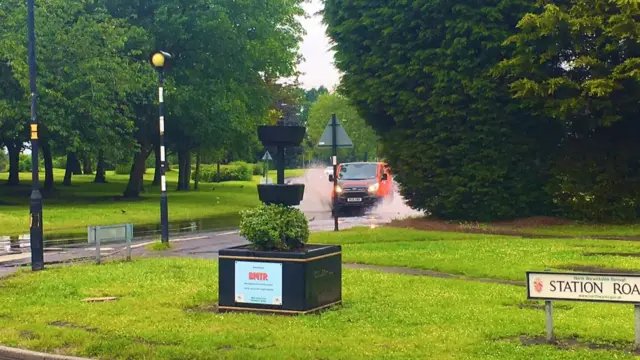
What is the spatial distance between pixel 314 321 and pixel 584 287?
10.2 ft

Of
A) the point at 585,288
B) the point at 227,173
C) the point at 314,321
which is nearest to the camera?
the point at 585,288

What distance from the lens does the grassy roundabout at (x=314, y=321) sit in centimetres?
773

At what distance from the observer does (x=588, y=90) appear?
21.4 metres

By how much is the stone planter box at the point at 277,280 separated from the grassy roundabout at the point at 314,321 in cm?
24

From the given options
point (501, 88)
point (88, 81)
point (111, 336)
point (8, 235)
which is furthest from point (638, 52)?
point (88, 81)

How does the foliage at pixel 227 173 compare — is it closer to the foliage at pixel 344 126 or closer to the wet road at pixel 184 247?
the foliage at pixel 344 126

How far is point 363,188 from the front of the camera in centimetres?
3362

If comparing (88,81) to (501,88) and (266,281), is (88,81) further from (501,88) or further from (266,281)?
(266,281)

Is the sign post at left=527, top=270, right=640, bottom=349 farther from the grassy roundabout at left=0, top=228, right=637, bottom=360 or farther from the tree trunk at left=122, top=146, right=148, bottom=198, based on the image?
the tree trunk at left=122, top=146, right=148, bottom=198

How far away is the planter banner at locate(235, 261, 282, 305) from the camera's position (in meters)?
9.83

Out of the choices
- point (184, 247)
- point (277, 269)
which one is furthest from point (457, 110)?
point (277, 269)

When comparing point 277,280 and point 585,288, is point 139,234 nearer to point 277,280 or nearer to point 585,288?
point 277,280

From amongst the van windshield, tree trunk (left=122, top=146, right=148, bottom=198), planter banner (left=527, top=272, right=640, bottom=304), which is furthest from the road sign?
tree trunk (left=122, top=146, right=148, bottom=198)

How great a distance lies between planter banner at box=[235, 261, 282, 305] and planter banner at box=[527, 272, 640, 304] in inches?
127
